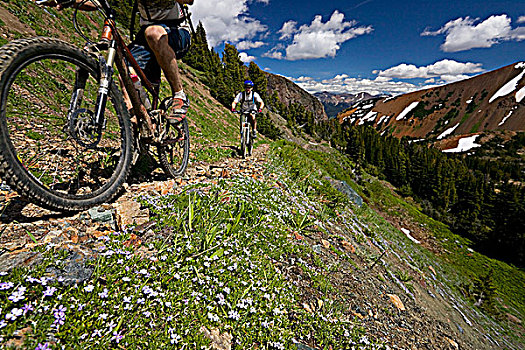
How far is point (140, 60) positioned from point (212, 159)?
4262mm

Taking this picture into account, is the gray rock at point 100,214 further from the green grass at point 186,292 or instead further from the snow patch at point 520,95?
the snow patch at point 520,95

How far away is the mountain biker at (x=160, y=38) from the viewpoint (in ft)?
11.3

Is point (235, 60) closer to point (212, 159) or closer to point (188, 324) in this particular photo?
point (212, 159)

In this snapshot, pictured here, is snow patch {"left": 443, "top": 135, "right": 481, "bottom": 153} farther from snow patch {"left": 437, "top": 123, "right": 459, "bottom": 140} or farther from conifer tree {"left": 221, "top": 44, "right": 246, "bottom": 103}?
conifer tree {"left": 221, "top": 44, "right": 246, "bottom": 103}

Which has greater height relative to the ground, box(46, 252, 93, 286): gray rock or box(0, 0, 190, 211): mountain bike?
box(0, 0, 190, 211): mountain bike

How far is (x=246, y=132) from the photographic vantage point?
31.0ft

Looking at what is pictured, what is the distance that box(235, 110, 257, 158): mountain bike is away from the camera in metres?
9.20

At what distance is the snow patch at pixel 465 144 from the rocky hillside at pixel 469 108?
→ 1638 cm

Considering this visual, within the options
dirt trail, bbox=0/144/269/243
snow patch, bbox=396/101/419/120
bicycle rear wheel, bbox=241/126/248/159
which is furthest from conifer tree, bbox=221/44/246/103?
snow patch, bbox=396/101/419/120

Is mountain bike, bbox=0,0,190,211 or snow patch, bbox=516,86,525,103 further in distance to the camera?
snow patch, bbox=516,86,525,103

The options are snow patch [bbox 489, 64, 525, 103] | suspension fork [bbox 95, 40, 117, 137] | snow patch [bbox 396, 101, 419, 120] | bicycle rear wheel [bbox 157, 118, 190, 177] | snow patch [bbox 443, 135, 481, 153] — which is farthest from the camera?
snow patch [bbox 396, 101, 419, 120]

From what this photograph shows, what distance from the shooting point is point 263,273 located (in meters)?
2.97

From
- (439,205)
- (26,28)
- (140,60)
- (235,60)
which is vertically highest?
(235,60)

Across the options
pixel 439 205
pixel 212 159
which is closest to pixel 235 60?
pixel 212 159
